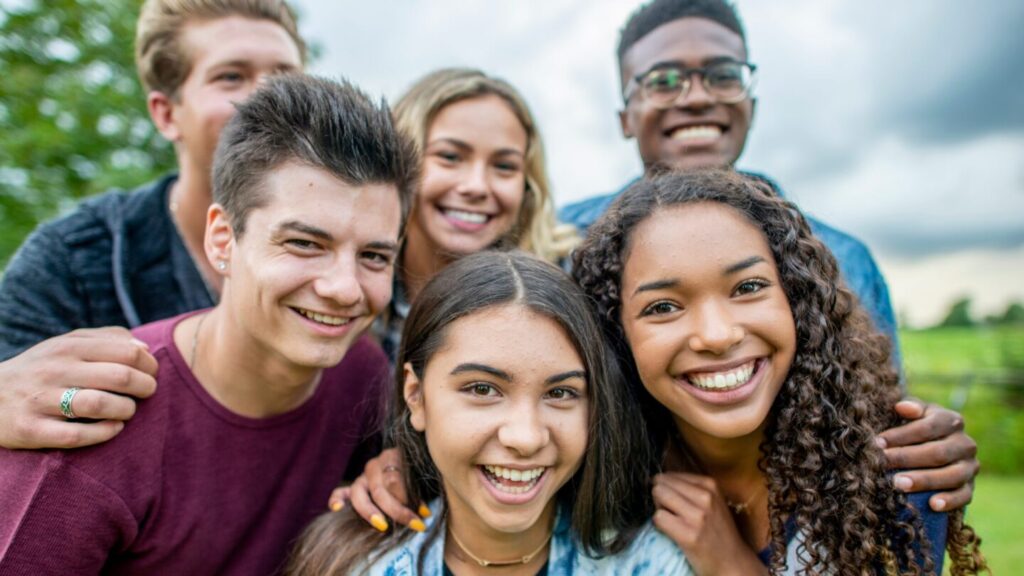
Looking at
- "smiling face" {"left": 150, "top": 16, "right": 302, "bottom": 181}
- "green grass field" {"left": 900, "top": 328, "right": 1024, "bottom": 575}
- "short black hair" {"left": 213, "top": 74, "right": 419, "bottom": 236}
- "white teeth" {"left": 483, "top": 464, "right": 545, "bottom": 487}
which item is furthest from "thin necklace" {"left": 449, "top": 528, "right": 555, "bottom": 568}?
"green grass field" {"left": 900, "top": 328, "right": 1024, "bottom": 575}

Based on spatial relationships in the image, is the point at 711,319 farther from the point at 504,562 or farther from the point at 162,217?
the point at 162,217

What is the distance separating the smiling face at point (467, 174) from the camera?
11.6 feet

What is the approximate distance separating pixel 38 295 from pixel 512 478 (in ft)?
7.43

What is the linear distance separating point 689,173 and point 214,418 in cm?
185

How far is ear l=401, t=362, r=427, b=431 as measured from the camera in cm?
253

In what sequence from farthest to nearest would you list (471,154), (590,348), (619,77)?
(619,77) < (471,154) < (590,348)

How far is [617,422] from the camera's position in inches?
99.7

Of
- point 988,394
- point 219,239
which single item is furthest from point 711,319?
point 988,394

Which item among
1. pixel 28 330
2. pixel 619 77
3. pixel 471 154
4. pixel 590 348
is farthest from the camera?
pixel 619 77

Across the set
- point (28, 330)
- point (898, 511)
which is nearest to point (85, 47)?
point (28, 330)

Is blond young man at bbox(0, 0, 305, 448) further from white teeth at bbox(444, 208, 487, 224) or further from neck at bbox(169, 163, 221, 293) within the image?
white teeth at bbox(444, 208, 487, 224)

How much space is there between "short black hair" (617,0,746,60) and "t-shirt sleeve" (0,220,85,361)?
9.86ft

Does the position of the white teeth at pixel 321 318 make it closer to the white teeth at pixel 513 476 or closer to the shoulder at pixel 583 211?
the white teeth at pixel 513 476

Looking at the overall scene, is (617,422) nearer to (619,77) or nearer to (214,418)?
(214,418)
